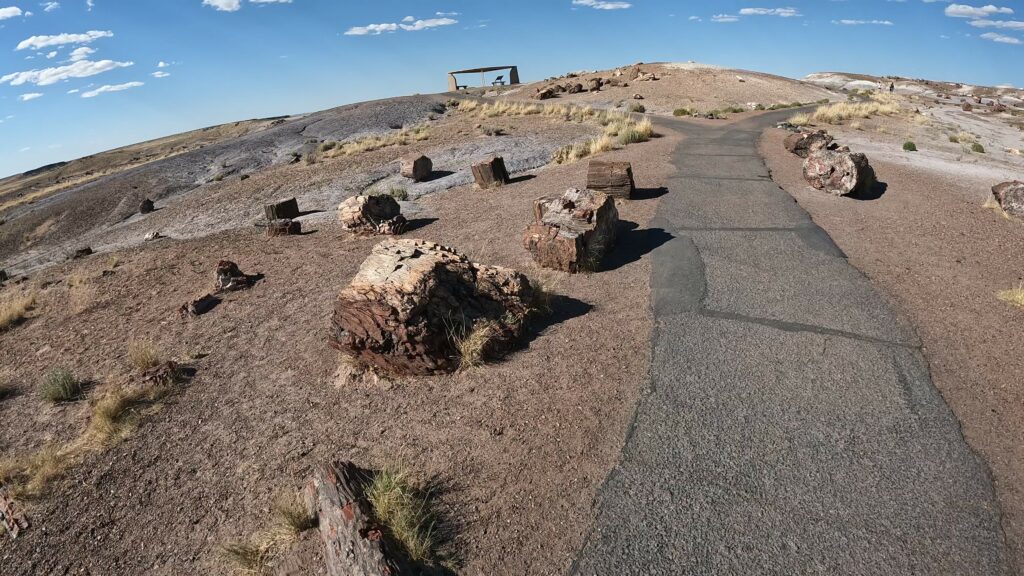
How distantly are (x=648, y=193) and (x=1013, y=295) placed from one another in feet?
23.6

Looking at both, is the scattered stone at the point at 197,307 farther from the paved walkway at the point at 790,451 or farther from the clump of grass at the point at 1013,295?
the clump of grass at the point at 1013,295

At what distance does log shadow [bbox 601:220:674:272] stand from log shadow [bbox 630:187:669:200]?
2.06 meters

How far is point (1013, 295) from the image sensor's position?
7.34 meters

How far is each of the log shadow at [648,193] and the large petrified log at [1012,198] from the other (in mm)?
6925

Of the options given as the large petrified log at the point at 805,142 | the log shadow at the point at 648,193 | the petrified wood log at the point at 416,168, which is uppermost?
the petrified wood log at the point at 416,168

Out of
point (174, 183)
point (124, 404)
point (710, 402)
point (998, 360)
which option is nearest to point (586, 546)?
point (710, 402)

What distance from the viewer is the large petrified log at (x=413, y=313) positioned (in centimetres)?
611

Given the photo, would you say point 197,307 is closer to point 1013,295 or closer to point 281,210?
point 281,210

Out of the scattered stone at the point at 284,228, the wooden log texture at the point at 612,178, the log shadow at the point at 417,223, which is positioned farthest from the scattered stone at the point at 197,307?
the wooden log texture at the point at 612,178

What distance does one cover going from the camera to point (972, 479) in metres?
4.25

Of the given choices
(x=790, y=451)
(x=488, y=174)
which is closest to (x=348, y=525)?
(x=790, y=451)

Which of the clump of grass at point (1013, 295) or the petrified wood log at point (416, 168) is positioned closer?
the clump of grass at point (1013, 295)

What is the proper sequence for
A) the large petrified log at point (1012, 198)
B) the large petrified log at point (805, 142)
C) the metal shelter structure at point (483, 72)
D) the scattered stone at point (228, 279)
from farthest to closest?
1. the metal shelter structure at point (483, 72)
2. the large petrified log at point (805, 142)
3. the large petrified log at point (1012, 198)
4. the scattered stone at point (228, 279)

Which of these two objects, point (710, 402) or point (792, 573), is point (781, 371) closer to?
point (710, 402)
